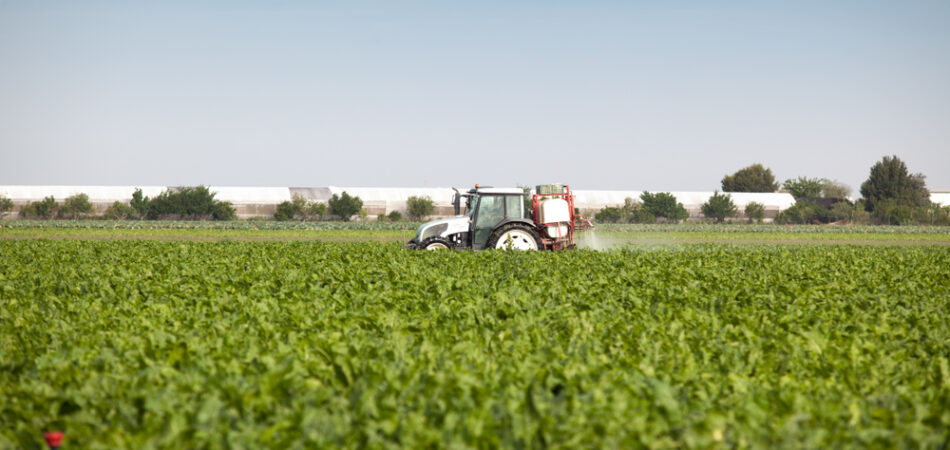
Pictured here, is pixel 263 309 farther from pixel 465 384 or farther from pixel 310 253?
pixel 310 253

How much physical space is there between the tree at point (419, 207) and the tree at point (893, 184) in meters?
61.6

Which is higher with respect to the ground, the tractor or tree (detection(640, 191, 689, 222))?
tree (detection(640, 191, 689, 222))

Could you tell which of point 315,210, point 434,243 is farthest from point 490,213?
point 315,210

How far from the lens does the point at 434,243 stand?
19.7 meters

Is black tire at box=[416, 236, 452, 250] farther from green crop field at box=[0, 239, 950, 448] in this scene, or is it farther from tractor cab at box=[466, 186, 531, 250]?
green crop field at box=[0, 239, 950, 448]

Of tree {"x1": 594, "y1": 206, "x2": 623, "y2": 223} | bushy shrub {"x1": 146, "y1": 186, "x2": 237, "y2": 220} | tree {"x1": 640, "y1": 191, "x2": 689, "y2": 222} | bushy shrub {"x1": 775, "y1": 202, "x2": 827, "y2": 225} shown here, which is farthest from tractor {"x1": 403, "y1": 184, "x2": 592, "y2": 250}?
bushy shrub {"x1": 775, "y1": 202, "x2": 827, "y2": 225}

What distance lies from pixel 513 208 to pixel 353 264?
633cm

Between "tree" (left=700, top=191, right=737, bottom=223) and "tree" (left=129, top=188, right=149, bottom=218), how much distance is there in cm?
5846

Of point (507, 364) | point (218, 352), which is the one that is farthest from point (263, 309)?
point (507, 364)

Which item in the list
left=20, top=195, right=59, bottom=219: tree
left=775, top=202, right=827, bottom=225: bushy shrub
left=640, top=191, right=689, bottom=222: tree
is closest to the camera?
left=20, top=195, right=59, bottom=219: tree

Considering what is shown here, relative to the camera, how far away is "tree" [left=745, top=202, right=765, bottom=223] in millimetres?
79062

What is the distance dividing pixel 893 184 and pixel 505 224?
3822 inches

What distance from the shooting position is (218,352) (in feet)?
18.8

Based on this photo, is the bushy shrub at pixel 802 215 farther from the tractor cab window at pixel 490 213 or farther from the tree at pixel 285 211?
the tractor cab window at pixel 490 213
